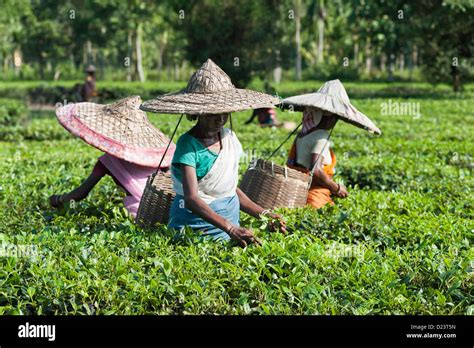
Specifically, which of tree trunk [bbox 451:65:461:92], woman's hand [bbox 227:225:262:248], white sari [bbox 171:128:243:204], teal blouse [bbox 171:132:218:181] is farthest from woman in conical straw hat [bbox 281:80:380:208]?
tree trunk [bbox 451:65:461:92]

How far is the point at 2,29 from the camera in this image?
41.9 metres

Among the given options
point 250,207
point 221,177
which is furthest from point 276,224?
point 221,177

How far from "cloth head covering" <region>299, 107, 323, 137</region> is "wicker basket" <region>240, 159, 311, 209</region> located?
557 mm

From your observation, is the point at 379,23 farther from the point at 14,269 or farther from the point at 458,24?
the point at 14,269

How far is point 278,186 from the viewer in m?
6.03

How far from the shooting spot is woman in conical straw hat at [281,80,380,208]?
631 centimetres

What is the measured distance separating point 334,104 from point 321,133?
10.9 inches

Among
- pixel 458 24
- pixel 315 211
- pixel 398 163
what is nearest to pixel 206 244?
pixel 315 211

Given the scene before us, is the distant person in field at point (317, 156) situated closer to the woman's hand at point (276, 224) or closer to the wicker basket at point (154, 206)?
the woman's hand at point (276, 224)

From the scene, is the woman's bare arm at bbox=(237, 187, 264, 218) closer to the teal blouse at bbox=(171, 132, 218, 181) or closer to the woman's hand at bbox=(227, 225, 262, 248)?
the teal blouse at bbox=(171, 132, 218, 181)

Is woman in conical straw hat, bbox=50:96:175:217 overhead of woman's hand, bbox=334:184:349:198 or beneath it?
overhead

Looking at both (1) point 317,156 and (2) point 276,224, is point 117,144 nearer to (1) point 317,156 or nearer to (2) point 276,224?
(2) point 276,224

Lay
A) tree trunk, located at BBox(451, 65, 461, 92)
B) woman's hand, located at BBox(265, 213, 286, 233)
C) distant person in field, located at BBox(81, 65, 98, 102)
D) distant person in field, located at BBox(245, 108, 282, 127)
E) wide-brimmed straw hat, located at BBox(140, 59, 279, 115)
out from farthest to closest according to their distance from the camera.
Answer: tree trunk, located at BBox(451, 65, 461, 92)
distant person in field, located at BBox(81, 65, 98, 102)
distant person in field, located at BBox(245, 108, 282, 127)
woman's hand, located at BBox(265, 213, 286, 233)
wide-brimmed straw hat, located at BBox(140, 59, 279, 115)

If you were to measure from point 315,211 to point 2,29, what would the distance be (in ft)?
130
